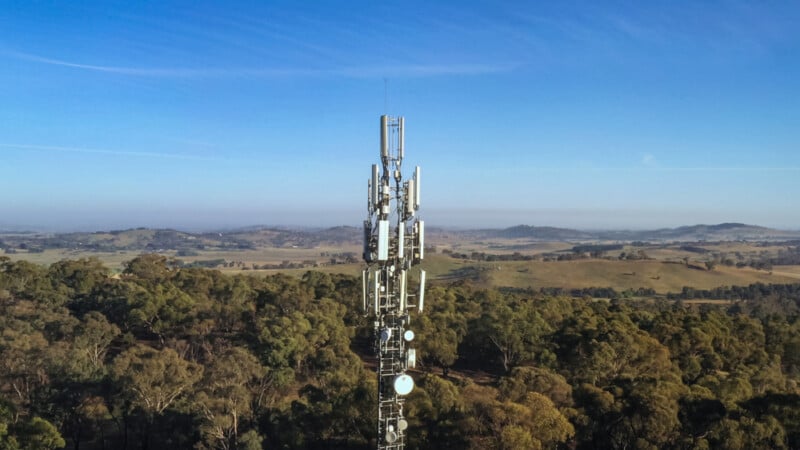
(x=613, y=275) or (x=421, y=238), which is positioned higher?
(x=421, y=238)

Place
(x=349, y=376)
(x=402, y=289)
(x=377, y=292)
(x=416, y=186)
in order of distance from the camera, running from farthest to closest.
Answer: (x=349, y=376), (x=416, y=186), (x=402, y=289), (x=377, y=292)

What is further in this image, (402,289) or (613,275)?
(613,275)

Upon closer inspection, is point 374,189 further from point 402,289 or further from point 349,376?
point 349,376

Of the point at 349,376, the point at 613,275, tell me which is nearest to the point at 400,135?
the point at 349,376

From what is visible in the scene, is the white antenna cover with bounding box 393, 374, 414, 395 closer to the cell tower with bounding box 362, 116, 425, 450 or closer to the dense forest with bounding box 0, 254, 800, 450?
the cell tower with bounding box 362, 116, 425, 450

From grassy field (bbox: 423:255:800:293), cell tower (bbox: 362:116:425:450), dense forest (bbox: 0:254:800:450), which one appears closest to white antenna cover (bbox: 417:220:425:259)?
cell tower (bbox: 362:116:425:450)
